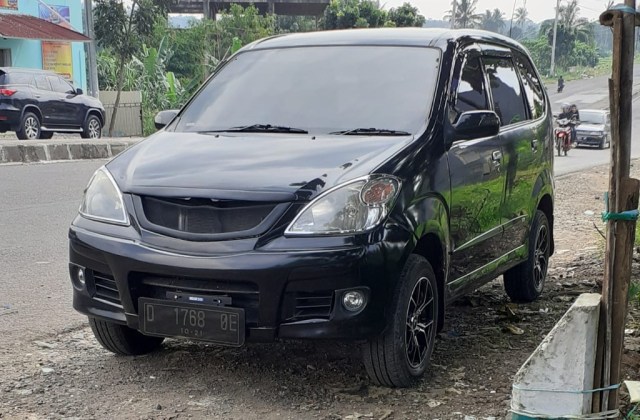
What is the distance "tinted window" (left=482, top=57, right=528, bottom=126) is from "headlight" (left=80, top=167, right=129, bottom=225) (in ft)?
8.05

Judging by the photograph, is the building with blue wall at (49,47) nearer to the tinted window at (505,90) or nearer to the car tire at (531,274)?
the tinted window at (505,90)

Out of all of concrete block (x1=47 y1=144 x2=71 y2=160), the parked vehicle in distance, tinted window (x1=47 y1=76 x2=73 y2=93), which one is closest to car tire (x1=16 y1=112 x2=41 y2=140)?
tinted window (x1=47 y1=76 x2=73 y2=93)

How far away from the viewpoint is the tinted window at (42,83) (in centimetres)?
1934

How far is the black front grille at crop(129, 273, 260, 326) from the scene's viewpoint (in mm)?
3514

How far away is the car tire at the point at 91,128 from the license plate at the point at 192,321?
18229 mm

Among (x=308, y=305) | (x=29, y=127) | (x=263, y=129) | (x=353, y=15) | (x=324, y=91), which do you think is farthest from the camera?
(x=353, y=15)

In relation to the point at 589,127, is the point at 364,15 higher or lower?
higher

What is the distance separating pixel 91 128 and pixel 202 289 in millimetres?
18783

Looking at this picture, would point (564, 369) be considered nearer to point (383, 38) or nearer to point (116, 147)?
point (383, 38)

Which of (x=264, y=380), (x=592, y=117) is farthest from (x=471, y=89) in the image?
(x=592, y=117)

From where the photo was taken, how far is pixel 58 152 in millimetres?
15812

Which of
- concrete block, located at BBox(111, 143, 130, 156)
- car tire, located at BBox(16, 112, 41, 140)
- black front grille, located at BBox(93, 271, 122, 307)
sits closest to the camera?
black front grille, located at BBox(93, 271, 122, 307)

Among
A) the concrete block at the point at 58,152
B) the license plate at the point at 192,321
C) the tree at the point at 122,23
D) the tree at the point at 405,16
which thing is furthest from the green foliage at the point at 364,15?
the license plate at the point at 192,321

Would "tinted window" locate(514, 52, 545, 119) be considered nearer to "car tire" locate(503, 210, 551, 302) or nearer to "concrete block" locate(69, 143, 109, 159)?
"car tire" locate(503, 210, 551, 302)
